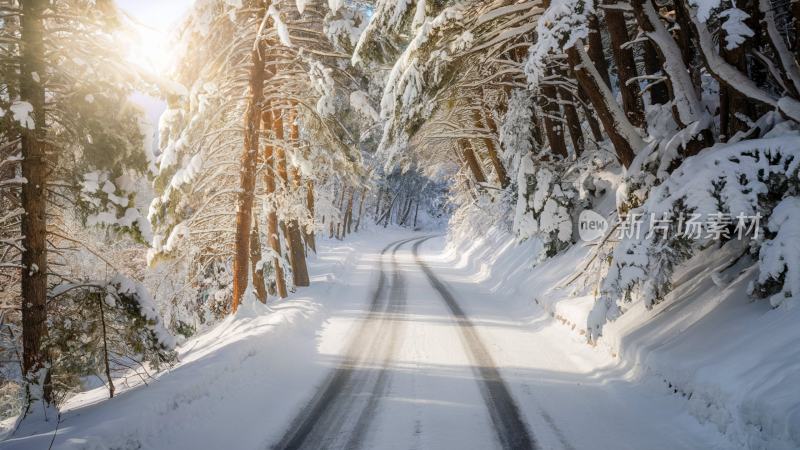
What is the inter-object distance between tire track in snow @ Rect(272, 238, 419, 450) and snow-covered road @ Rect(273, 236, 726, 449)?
2cm

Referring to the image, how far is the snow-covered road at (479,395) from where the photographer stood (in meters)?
5.04

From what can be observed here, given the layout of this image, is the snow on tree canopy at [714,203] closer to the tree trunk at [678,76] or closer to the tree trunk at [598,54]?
the tree trunk at [678,76]

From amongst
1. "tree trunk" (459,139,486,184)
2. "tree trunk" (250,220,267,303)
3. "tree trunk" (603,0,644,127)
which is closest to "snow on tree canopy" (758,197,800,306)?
"tree trunk" (603,0,644,127)

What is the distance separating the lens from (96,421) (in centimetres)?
493

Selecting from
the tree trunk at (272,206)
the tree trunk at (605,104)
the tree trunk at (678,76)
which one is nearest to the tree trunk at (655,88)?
the tree trunk at (605,104)

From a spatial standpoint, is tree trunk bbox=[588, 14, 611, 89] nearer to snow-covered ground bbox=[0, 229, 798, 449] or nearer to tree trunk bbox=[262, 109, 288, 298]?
snow-covered ground bbox=[0, 229, 798, 449]

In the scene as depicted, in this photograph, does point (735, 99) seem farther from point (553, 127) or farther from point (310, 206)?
point (310, 206)

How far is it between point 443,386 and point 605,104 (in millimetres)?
5721

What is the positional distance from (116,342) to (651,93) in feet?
35.0

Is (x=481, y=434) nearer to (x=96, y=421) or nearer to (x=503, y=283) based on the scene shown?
(x=96, y=421)

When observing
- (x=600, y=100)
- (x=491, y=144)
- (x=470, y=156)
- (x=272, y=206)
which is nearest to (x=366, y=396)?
(x=600, y=100)

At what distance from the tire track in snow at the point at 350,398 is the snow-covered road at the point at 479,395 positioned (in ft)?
0.06

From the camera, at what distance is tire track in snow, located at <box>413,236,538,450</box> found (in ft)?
16.5

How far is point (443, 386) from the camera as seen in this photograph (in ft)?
22.1
